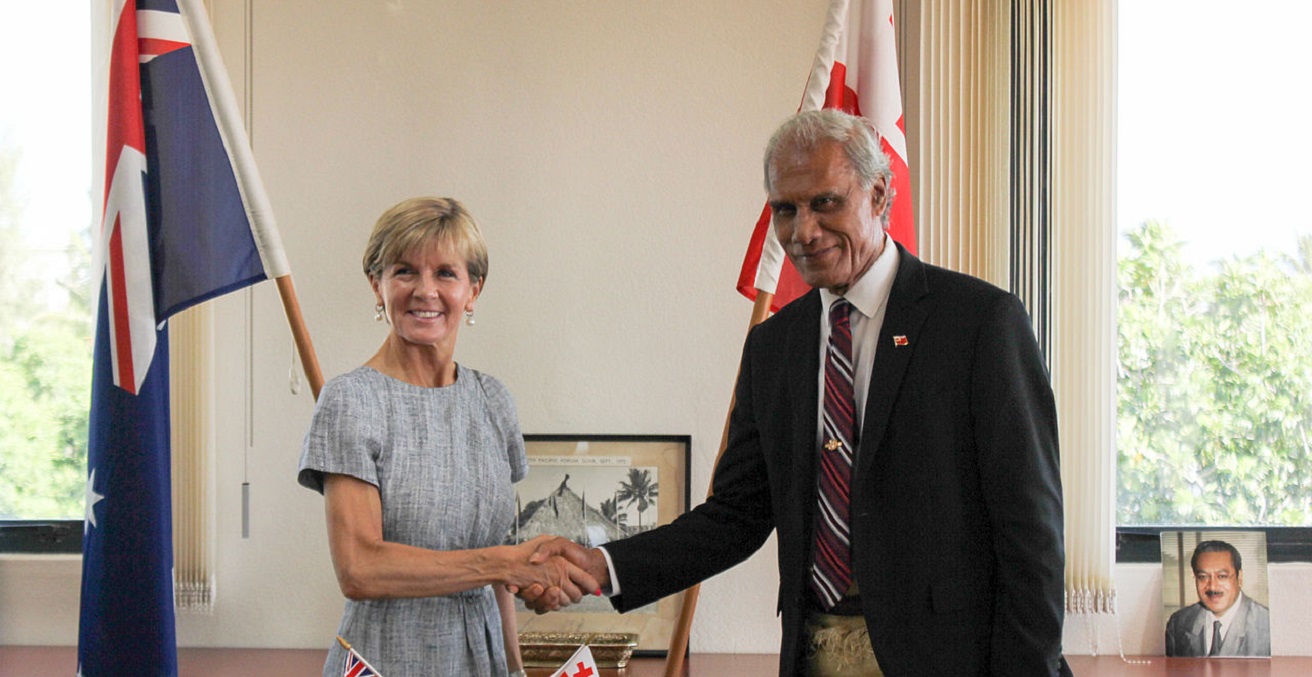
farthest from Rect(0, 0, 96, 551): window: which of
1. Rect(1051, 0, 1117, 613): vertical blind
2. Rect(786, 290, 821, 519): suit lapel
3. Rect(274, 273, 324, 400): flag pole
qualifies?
Rect(1051, 0, 1117, 613): vertical blind

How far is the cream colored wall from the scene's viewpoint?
286cm

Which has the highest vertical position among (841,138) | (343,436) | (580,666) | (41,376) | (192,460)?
(841,138)

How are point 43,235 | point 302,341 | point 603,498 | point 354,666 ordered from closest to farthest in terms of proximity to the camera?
point 354,666
point 302,341
point 603,498
point 43,235

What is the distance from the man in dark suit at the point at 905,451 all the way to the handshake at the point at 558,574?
17.9 inches

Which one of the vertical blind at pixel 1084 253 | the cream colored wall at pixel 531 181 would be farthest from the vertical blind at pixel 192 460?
the vertical blind at pixel 1084 253

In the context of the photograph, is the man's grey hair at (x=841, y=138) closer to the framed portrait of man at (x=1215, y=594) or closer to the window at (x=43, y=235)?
the framed portrait of man at (x=1215, y=594)

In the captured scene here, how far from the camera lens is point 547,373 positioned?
2855 millimetres

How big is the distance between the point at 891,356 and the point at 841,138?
0.36 m

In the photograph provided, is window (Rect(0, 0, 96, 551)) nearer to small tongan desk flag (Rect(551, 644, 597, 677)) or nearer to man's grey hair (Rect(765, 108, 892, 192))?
small tongan desk flag (Rect(551, 644, 597, 677))

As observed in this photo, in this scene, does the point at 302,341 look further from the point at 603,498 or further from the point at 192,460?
the point at 603,498

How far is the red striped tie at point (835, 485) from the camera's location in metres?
1.70

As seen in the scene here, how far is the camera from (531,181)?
113 inches

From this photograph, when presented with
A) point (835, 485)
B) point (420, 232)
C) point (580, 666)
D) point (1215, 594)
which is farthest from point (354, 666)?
point (1215, 594)

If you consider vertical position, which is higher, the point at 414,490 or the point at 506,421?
the point at 506,421
